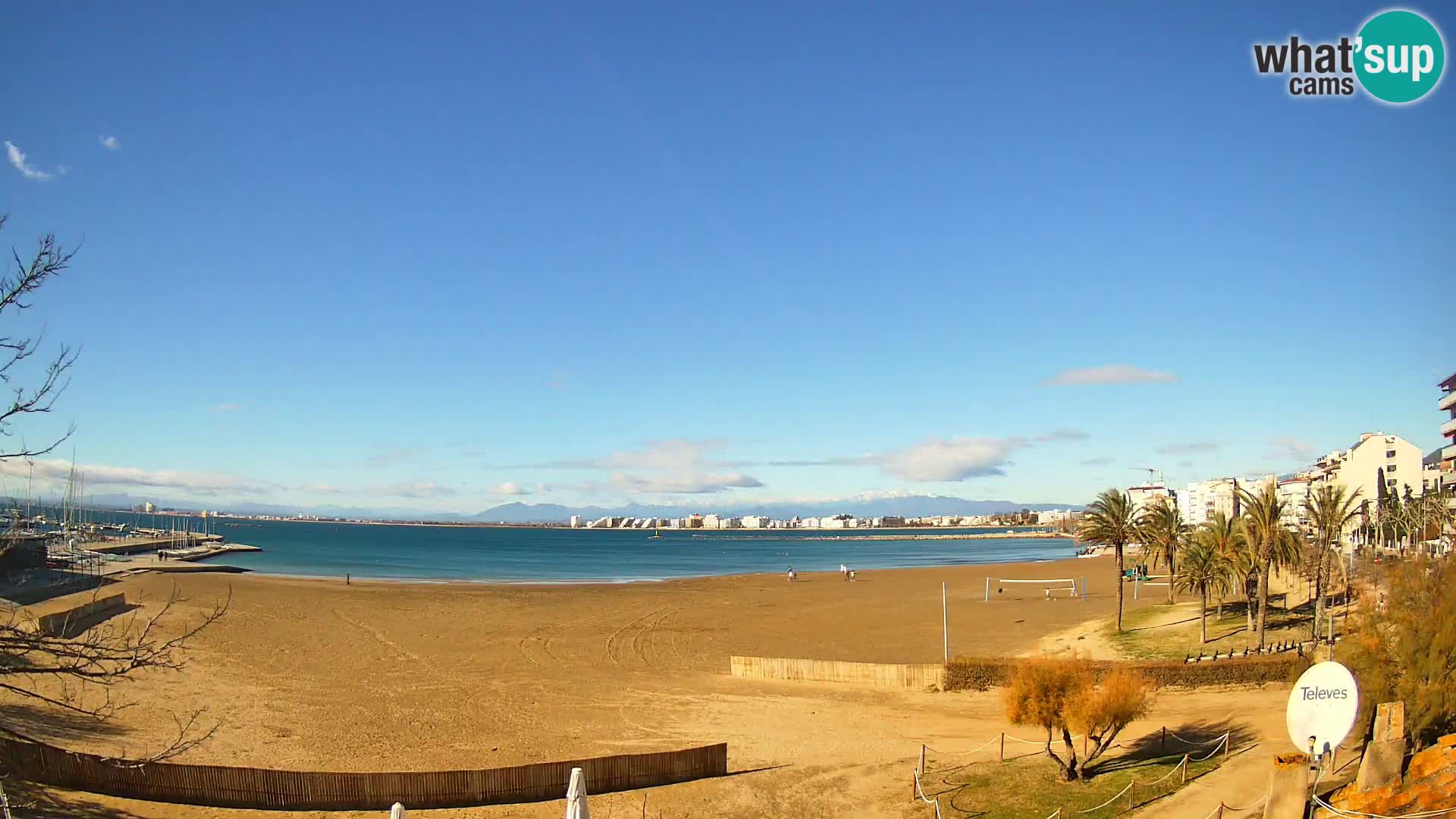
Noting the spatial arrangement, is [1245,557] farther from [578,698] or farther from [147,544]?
[147,544]

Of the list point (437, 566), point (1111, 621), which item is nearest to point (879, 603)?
point (1111, 621)

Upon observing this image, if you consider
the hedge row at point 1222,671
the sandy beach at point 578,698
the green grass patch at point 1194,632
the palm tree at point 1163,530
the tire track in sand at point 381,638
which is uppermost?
the palm tree at point 1163,530

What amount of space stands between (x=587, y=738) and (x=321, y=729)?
27.0 feet

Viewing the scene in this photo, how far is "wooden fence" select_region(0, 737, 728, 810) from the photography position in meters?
17.3

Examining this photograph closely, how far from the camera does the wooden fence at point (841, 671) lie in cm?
2958

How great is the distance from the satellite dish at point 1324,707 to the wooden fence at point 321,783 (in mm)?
13151

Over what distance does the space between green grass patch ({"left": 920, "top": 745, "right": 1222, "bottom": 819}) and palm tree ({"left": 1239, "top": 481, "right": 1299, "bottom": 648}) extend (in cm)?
1562

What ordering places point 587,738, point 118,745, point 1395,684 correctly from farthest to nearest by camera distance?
1. point 587,738
2. point 118,745
3. point 1395,684

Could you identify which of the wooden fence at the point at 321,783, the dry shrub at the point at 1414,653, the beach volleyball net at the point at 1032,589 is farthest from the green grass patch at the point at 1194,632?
the wooden fence at the point at 321,783

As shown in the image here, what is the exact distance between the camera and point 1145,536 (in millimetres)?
45281

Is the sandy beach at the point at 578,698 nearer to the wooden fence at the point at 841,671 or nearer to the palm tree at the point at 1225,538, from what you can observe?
the wooden fence at the point at 841,671

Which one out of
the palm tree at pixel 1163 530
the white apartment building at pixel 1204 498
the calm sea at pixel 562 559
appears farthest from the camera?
the white apartment building at pixel 1204 498

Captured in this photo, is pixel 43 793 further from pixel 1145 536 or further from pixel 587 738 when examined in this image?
pixel 1145 536

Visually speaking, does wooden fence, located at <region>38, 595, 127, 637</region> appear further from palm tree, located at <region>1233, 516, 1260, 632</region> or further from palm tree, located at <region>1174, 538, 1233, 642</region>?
palm tree, located at <region>1233, 516, 1260, 632</region>
